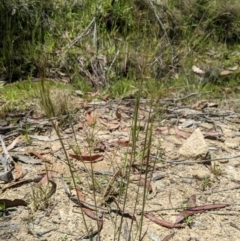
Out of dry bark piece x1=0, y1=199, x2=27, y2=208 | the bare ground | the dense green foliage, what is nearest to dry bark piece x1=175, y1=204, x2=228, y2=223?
the bare ground

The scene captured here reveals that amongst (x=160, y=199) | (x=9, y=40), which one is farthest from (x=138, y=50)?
(x=160, y=199)

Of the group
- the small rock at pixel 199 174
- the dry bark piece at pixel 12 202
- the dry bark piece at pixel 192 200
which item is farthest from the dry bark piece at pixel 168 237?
the dry bark piece at pixel 12 202

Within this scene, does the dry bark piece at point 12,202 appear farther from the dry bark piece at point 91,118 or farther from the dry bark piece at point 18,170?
the dry bark piece at point 91,118

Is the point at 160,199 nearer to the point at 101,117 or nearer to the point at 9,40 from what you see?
the point at 101,117

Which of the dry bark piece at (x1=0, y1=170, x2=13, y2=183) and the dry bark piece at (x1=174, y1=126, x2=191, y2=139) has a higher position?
the dry bark piece at (x1=0, y1=170, x2=13, y2=183)

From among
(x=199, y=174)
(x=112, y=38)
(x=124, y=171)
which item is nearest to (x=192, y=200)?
(x=199, y=174)

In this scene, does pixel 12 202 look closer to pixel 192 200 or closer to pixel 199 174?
pixel 192 200

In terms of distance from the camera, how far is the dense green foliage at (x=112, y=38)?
161 inches

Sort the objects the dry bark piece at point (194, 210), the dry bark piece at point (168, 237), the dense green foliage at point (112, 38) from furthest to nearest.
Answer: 1. the dense green foliage at point (112, 38)
2. the dry bark piece at point (194, 210)
3. the dry bark piece at point (168, 237)

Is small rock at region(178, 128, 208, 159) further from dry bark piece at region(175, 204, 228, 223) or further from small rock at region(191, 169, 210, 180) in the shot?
dry bark piece at region(175, 204, 228, 223)

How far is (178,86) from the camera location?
406 cm

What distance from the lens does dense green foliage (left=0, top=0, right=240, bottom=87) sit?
408 centimetres

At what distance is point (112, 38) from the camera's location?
14.9 ft

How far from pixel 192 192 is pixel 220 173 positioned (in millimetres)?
264
